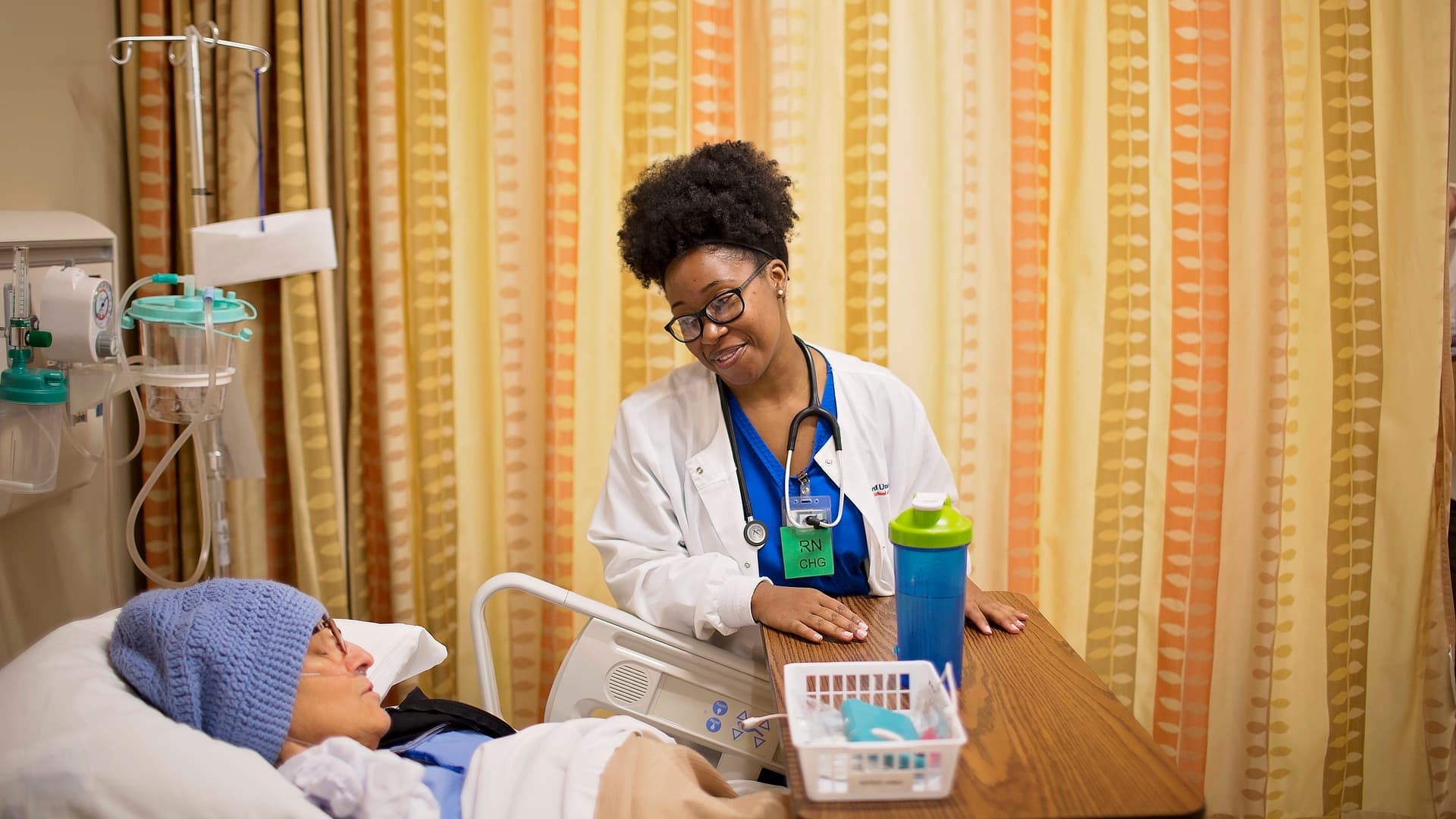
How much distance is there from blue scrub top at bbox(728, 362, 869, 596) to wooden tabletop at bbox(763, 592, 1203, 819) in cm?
26

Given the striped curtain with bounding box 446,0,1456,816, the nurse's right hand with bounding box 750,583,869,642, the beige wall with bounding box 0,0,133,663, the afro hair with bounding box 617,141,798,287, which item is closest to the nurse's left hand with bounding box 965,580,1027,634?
the nurse's right hand with bounding box 750,583,869,642

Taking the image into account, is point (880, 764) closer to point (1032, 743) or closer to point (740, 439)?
point (1032, 743)

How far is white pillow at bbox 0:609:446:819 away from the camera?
3.43 ft

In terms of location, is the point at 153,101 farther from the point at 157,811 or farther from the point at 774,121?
the point at 157,811

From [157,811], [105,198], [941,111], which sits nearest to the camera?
[157,811]

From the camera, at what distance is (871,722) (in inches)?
45.4

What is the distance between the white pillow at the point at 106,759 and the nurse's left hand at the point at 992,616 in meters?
0.96

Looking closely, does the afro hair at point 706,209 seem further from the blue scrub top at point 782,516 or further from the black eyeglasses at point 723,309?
the blue scrub top at point 782,516

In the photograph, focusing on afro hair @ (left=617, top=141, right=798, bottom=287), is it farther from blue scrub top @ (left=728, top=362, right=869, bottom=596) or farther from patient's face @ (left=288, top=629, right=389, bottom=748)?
patient's face @ (left=288, top=629, right=389, bottom=748)

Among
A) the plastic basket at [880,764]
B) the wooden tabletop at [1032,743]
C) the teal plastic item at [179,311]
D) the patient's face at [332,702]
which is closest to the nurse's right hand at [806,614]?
the wooden tabletop at [1032,743]

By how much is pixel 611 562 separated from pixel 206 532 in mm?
745

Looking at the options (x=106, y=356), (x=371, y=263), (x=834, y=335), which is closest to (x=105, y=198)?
(x=371, y=263)

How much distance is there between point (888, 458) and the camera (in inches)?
76.4

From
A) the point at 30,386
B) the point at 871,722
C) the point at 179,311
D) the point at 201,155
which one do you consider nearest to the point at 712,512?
the point at 871,722
